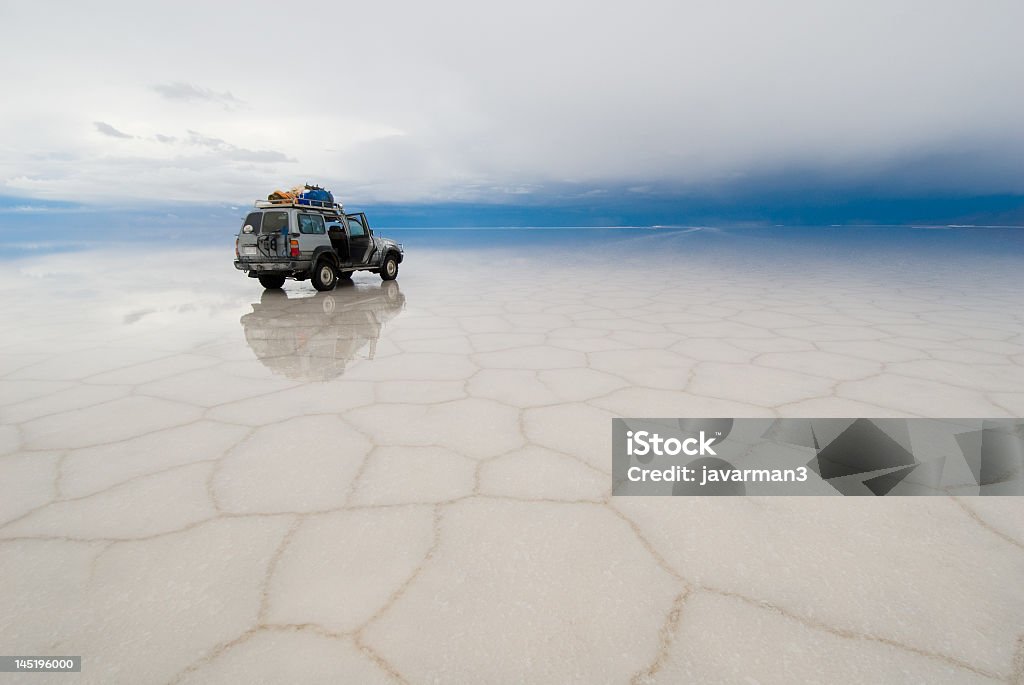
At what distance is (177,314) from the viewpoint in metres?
6.29

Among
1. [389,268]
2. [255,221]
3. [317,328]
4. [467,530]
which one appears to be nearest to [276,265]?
[255,221]

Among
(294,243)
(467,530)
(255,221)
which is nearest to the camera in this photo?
(467,530)

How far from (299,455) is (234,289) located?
25.6ft

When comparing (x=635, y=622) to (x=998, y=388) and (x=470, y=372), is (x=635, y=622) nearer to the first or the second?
(x=470, y=372)

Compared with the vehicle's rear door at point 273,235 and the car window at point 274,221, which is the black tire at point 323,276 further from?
the car window at point 274,221

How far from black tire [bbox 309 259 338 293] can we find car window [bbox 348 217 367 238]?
88cm

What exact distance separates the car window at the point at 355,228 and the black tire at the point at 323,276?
2.88 feet

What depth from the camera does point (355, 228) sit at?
936cm

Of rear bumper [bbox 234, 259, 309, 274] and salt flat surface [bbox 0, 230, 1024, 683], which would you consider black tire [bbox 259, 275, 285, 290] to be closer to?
rear bumper [bbox 234, 259, 309, 274]

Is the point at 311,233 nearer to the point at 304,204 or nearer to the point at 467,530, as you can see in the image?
the point at 304,204

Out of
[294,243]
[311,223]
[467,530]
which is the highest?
[311,223]

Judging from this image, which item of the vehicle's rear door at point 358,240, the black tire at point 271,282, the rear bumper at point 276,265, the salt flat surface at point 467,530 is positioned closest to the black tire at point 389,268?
the vehicle's rear door at point 358,240

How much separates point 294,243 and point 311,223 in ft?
1.79

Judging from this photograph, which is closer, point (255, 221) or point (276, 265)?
point (276, 265)
